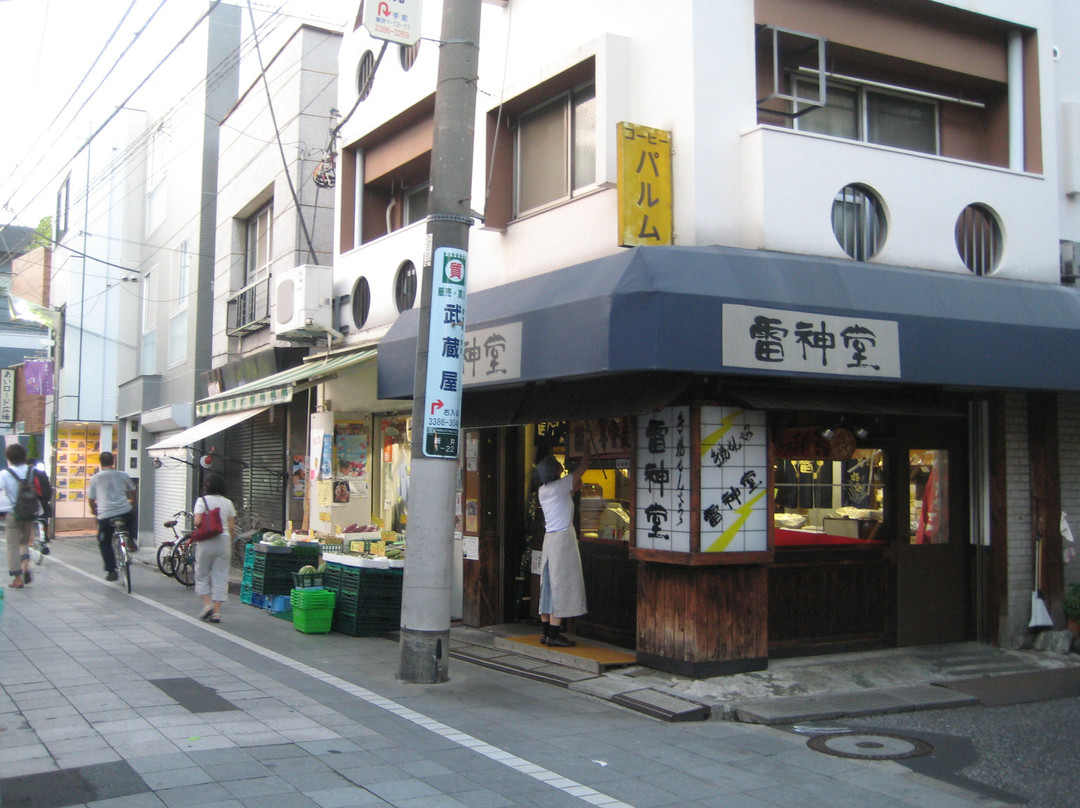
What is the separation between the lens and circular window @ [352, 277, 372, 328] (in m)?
14.0

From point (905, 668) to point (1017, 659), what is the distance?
1.47 metres

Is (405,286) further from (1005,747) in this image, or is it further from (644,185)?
(1005,747)

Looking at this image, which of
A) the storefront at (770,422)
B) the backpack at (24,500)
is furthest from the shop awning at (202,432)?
the storefront at (770,422)

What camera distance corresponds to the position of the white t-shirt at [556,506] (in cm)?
947

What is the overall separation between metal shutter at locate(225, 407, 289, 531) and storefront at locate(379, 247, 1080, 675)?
23.2 feet

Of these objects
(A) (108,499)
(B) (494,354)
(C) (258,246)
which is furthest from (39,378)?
(B) (494,354)

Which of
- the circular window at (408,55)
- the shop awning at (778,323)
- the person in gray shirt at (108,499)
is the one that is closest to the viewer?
the shop awning at (778,323)

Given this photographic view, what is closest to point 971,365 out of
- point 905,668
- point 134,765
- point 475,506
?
point 905,668

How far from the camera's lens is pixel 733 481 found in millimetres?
8273

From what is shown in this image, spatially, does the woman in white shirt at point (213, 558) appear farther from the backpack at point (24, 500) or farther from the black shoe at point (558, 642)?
the black shoe at point (558, 642)

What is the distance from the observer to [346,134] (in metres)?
14.4

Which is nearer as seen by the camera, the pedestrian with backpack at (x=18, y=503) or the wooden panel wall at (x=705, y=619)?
the wooden panel wall at (x=705, y=619)

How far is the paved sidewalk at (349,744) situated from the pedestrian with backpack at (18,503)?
442 centimetres

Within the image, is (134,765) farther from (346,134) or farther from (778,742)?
(346,134)
